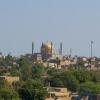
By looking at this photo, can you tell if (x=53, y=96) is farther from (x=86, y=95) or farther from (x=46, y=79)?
(x=46, y=79)

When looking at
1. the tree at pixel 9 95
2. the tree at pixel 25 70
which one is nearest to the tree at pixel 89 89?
the tree at pixel 9 95

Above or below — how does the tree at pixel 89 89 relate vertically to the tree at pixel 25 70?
below

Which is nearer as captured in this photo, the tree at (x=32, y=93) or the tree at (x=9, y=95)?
the tree at (x=9, y=95)

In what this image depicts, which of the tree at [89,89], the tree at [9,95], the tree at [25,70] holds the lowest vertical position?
the tree at [9,95]

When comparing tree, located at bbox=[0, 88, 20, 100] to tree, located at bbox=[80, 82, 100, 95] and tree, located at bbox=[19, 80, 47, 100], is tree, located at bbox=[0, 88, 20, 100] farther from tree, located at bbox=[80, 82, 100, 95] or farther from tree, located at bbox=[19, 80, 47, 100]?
tree, located at bbox=[80, 82, 100, 95]

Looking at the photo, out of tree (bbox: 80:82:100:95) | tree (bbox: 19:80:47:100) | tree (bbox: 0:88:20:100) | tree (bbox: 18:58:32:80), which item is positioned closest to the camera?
tree (bbox: 0:88:20:100)

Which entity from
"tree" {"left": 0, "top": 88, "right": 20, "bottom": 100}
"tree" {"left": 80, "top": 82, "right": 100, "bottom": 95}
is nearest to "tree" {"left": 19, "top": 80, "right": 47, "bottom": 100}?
"tree" {"left": 0, "top": 88, "right": 20, "bottom": 100}

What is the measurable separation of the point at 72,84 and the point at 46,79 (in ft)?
9.54

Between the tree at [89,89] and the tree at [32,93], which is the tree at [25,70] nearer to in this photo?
the tree at [89,89]

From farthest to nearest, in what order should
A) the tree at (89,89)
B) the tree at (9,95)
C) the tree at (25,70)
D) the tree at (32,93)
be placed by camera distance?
the tree at (25,70) → the tree at (89,89) → the tree at (32,93) → the tree at (9,95)

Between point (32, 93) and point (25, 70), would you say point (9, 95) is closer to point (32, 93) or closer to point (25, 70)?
point (32, 93)

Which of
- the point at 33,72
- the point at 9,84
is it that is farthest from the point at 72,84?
Result: the point at 33,72

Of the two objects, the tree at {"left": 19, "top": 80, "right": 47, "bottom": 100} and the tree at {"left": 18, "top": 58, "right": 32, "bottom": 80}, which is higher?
the tree at {"left": 18, "top": 58, "right": 32, "bottom": 80}

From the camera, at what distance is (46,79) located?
139 ft
